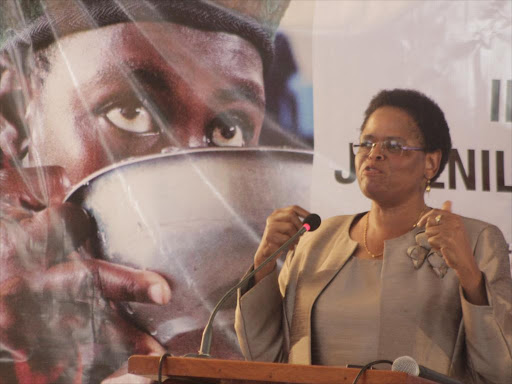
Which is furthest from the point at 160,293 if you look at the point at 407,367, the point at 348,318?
the point at 407,367

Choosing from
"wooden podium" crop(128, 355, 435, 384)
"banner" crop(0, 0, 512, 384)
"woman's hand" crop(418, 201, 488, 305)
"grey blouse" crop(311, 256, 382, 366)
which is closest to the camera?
"wooden podium" crop(128, 355, 435, 384)

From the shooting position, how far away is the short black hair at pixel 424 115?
2592mm

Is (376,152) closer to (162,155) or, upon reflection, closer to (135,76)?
(162,155)

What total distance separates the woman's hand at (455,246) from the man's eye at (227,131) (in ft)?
4.19

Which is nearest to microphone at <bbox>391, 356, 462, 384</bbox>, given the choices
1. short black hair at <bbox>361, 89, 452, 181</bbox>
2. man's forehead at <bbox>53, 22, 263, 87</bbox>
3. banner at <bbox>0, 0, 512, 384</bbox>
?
short black hair at <bbox>361, 89, 452, 181</bbox>

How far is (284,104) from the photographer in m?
3.33

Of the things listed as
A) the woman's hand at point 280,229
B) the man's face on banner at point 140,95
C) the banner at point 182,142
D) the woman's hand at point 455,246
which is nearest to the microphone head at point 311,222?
the woman's hand at point 280,229

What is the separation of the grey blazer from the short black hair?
0.30m

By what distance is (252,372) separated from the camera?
170cm

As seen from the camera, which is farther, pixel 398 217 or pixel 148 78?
pixel 148 78

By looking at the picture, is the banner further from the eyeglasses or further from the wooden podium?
the wooden podium

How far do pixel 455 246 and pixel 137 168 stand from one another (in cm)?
160

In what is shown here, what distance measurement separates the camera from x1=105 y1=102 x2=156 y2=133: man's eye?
3381mm

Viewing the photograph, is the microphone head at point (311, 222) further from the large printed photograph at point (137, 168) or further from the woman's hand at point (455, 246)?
the large printed photograph at point (137, 168)
